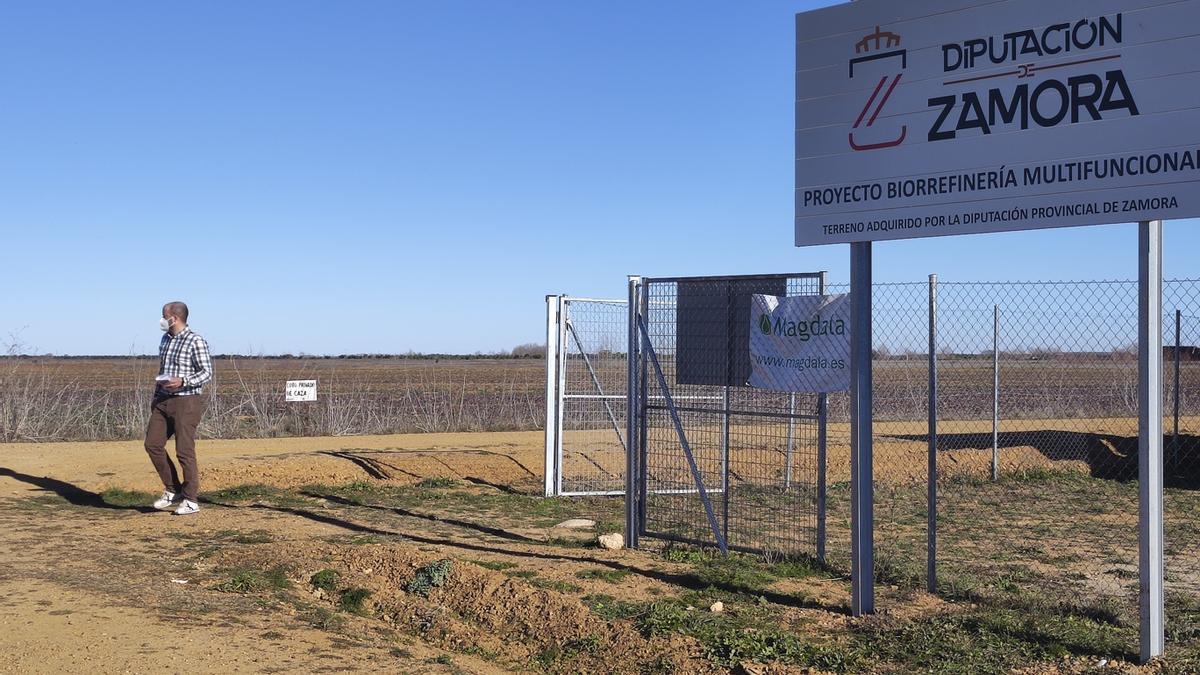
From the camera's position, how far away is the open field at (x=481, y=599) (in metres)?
6.18

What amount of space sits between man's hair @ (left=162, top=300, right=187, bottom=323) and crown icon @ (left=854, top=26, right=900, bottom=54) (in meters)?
7.20

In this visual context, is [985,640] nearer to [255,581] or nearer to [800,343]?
[800,343]

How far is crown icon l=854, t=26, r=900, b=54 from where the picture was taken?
7070 millimetres

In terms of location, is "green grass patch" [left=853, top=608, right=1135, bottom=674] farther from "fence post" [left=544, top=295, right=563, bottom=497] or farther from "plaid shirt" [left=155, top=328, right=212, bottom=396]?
"plaid shirt" [left=155, top=328, right=212, bottom=396]

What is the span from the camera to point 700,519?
35.3 feet

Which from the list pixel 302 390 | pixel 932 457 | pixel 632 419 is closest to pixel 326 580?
pixel 632 419

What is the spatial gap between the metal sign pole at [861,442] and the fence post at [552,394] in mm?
5972

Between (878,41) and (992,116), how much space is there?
0.97 meters

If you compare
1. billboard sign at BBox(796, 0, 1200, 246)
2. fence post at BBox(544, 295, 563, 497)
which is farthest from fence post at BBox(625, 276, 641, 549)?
→ fence post at BBox(544, 295, 563, 497)

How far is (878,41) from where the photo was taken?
7148mm

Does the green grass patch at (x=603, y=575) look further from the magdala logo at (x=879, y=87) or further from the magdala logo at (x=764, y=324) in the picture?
the magdala logo at (x=879, y=87)

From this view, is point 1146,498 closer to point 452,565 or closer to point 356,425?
point 452,565

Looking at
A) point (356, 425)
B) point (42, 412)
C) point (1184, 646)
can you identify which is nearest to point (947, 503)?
point (1184, 646)

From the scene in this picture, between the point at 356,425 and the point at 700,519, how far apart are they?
10.9 metres
